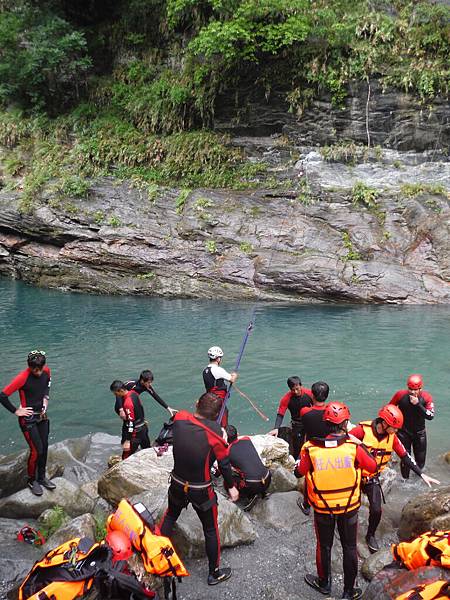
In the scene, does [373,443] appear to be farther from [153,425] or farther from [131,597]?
[153,425]

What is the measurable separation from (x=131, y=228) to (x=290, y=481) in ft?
54.2

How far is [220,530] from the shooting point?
489 cm

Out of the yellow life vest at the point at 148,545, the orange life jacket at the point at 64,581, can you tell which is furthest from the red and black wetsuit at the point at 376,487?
the orange life jacket at the point at 64,581

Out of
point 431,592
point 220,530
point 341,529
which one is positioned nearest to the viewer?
point 431,592

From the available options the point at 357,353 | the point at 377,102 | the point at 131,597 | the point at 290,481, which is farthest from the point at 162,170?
the point at 131,597

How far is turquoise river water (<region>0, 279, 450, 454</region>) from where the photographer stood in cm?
963

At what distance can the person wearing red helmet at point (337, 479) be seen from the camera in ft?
12.8

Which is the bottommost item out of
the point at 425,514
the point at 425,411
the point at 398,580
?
the point at 425,514

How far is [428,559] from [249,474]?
261cm

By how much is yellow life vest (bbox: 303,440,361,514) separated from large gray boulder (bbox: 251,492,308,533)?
1.57m

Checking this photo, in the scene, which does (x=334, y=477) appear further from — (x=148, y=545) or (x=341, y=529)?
(x=148, y=545)

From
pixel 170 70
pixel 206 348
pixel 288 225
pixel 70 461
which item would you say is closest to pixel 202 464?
pixel 70 461

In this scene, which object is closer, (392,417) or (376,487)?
(392,417)

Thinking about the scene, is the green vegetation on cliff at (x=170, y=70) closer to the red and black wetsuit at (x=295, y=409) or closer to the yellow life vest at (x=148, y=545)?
the red and black wetsuit at (x=295, y=409)
